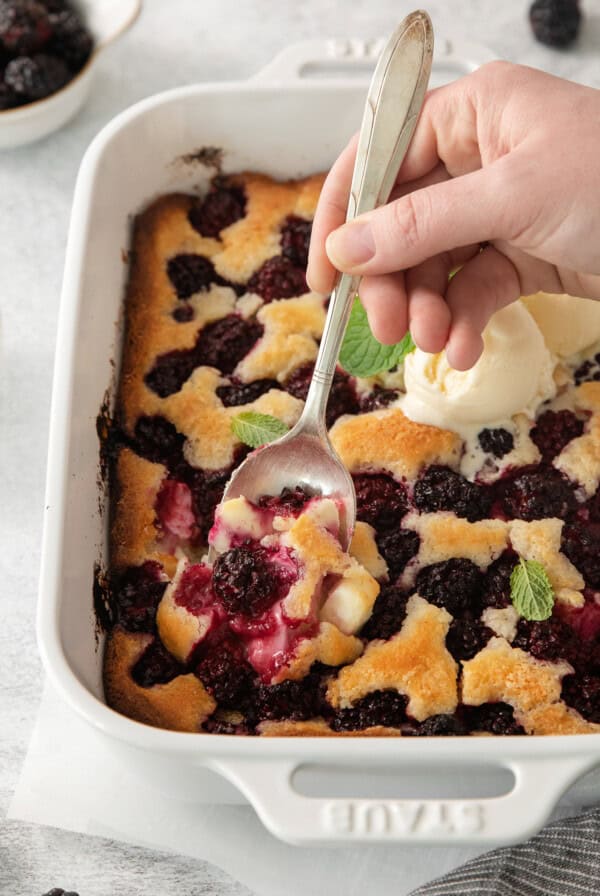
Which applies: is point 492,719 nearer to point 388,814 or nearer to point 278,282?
point 388,814

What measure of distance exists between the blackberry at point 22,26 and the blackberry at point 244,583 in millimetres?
1501

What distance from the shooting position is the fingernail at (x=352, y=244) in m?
1.78

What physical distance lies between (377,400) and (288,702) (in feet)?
2.08

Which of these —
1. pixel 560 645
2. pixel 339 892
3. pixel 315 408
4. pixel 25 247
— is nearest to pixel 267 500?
pixel 315 408

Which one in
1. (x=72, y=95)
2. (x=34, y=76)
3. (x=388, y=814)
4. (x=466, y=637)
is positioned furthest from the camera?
(x=72, y=95)

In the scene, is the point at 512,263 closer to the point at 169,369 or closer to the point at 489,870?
the point at 169,369

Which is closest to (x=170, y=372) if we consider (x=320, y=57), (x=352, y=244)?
(x=352, y=244)

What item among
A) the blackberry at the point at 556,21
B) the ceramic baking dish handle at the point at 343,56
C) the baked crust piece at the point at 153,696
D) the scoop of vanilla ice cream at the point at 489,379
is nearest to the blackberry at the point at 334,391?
the scoop of vanilla ice cream at the point at 489,379

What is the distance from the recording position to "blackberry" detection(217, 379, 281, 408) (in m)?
2.18

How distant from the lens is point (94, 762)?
204 centimetres

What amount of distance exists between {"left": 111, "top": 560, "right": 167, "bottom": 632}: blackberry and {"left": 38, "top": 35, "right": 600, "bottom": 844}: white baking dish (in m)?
0.07

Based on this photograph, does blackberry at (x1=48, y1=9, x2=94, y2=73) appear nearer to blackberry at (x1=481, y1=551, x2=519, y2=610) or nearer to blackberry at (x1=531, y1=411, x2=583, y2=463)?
blackberry at (x1=531, y1=411, x2=583, y2=463)

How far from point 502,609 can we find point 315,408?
1.58 ft

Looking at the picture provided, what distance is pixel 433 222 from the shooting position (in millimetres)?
1701
